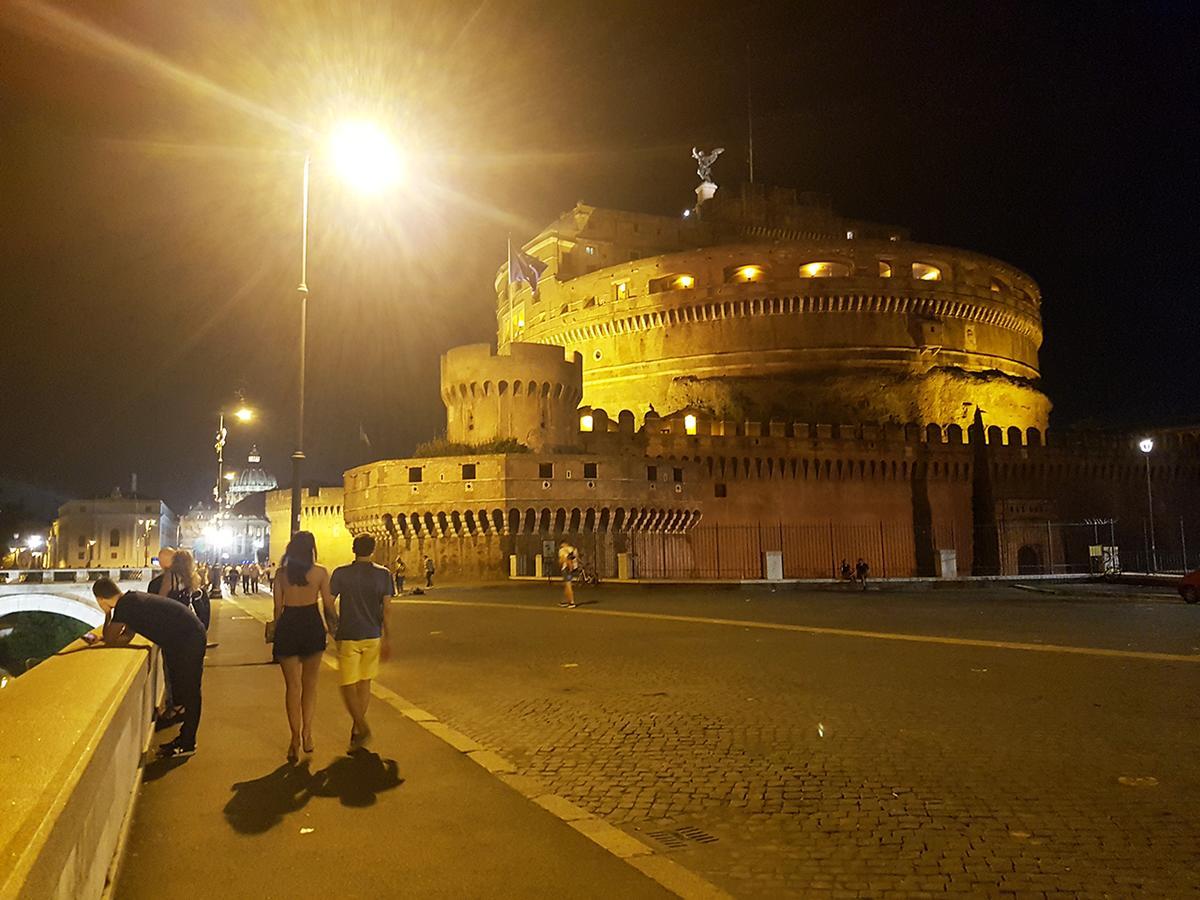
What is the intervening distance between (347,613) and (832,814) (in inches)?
149

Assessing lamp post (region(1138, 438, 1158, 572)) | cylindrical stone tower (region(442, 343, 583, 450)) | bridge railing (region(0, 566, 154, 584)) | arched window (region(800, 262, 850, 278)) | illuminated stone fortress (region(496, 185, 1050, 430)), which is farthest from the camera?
arched window (region(800, 262, 850, 278))

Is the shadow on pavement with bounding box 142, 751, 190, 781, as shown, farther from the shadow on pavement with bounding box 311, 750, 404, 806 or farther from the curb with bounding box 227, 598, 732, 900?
the curb with bounding box 227, 598, 732, 900

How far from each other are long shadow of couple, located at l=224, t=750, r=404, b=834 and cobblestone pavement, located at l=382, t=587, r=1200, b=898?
960mm

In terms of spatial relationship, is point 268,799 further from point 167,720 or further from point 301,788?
point 167,720

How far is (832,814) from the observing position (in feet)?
14.7

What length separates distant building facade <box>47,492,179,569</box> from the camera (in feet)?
299

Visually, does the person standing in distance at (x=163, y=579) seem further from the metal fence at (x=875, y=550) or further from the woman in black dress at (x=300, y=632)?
the metal fence at (x=875, y=550)

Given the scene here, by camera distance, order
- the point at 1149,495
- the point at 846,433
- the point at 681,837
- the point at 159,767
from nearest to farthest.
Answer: the point at 681,837 → the point at 159,767 → the point at 846,433 → the point at 1149,495

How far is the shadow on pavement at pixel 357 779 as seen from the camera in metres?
4.93

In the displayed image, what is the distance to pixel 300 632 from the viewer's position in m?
6.07

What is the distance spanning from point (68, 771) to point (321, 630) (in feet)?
11.7

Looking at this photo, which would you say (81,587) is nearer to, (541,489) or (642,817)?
(541,489)

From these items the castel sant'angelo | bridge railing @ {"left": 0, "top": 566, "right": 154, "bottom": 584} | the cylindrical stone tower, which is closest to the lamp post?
the castel sant'angelo

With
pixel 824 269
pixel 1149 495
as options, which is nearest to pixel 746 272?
pixel 824 269
